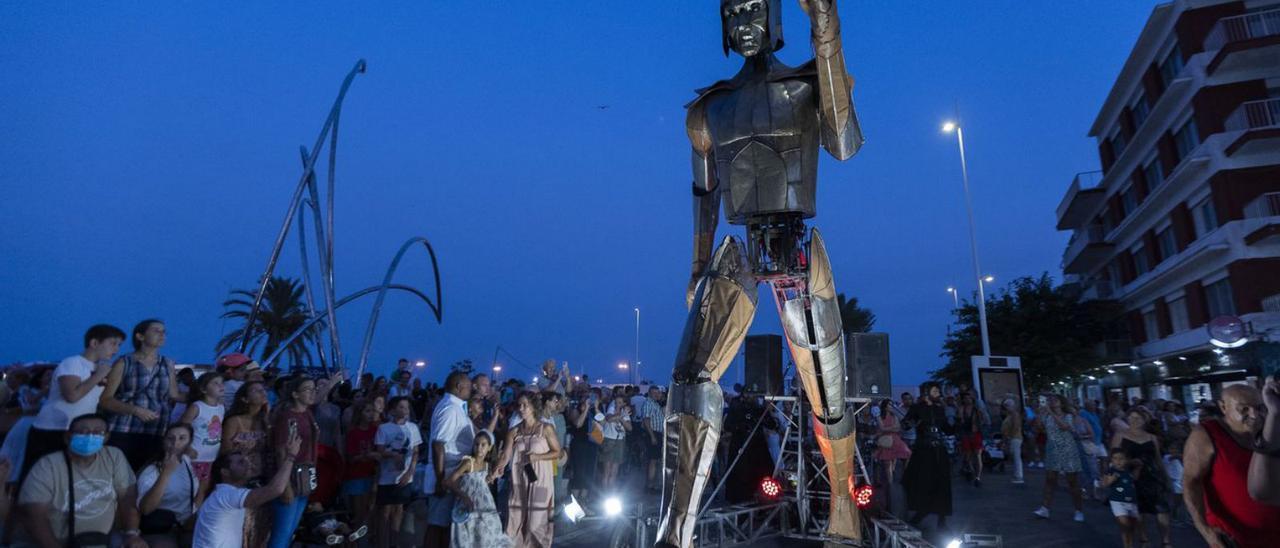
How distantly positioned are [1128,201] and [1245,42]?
10863 millimetres

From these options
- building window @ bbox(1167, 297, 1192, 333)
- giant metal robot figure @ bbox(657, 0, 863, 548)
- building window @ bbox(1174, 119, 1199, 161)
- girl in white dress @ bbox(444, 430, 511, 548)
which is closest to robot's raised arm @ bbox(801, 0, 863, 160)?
giant metal robot figure @ bbox(657, 0, 863, 548)

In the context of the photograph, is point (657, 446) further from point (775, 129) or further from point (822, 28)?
point (822, 28)

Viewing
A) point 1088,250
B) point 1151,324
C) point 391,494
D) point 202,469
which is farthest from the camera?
point 1088,250

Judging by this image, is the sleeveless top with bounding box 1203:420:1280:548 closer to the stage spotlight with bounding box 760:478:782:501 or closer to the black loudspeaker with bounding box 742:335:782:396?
the stage spotlight with bounding box 760:478:782:501

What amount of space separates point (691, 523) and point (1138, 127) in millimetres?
30604

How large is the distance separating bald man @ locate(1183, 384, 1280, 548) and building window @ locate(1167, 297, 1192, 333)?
24.8 metres

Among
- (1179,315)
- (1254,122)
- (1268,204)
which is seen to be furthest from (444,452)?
(1179,315)

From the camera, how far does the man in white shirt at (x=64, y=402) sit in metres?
4.56

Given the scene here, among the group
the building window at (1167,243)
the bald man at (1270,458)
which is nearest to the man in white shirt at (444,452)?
the bald man at (1270,458)

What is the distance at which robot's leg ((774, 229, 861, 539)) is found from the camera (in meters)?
5.46

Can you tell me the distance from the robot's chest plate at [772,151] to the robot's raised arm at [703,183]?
417 millimetres

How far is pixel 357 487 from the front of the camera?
6.79 metres

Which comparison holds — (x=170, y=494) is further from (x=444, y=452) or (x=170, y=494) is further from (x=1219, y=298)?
(x=1219, y=298)

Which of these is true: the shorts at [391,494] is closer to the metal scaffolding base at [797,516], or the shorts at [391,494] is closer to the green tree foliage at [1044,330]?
the metal scaffolding base at [797,516]
